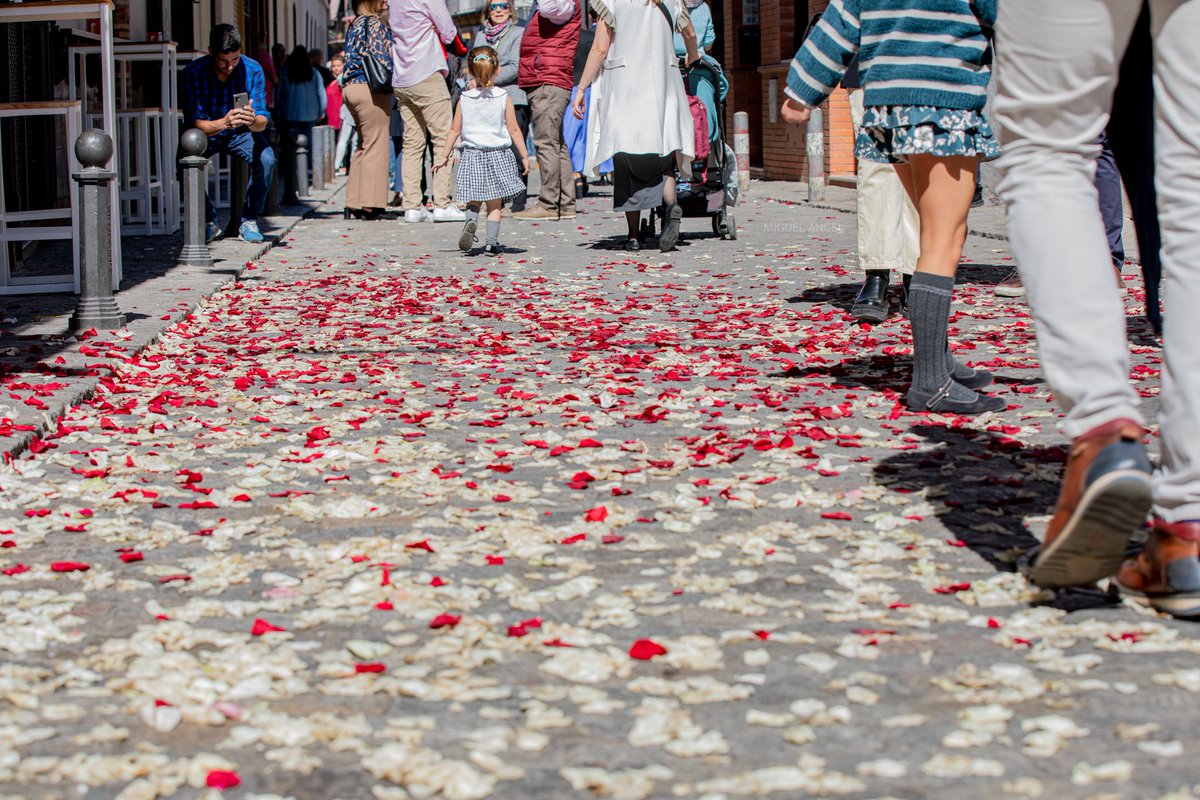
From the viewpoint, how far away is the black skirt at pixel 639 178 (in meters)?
12.2

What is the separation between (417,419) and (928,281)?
177cm

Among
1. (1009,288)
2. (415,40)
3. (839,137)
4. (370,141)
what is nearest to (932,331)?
(1009,288)

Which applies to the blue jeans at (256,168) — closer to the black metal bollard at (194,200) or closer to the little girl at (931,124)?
the black metal bollard at (194,200)

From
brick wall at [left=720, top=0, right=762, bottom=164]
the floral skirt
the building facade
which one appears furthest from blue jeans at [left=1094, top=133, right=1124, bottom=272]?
brick wall at [left=720, top=0, right=762, bottom=164]

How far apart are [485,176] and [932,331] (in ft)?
25.2

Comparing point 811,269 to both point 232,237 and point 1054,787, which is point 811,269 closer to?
point 232,237

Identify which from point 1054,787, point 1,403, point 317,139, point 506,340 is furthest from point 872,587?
point 317,139

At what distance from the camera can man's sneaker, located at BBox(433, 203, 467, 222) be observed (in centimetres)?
1662

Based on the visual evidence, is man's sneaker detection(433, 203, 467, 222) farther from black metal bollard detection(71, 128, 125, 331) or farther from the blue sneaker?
black metal bollard detection(71, 128, 125, 331)

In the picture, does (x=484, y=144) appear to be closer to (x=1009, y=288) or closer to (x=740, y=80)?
(x=1009, y=288)

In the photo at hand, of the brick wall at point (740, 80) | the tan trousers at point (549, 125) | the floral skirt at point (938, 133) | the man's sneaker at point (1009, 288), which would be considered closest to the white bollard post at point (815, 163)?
the tan trousers at point (549, 125)

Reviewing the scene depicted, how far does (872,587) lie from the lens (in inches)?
141

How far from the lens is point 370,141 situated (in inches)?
640

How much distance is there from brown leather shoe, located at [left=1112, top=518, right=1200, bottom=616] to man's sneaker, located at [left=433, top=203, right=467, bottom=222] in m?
13.7
